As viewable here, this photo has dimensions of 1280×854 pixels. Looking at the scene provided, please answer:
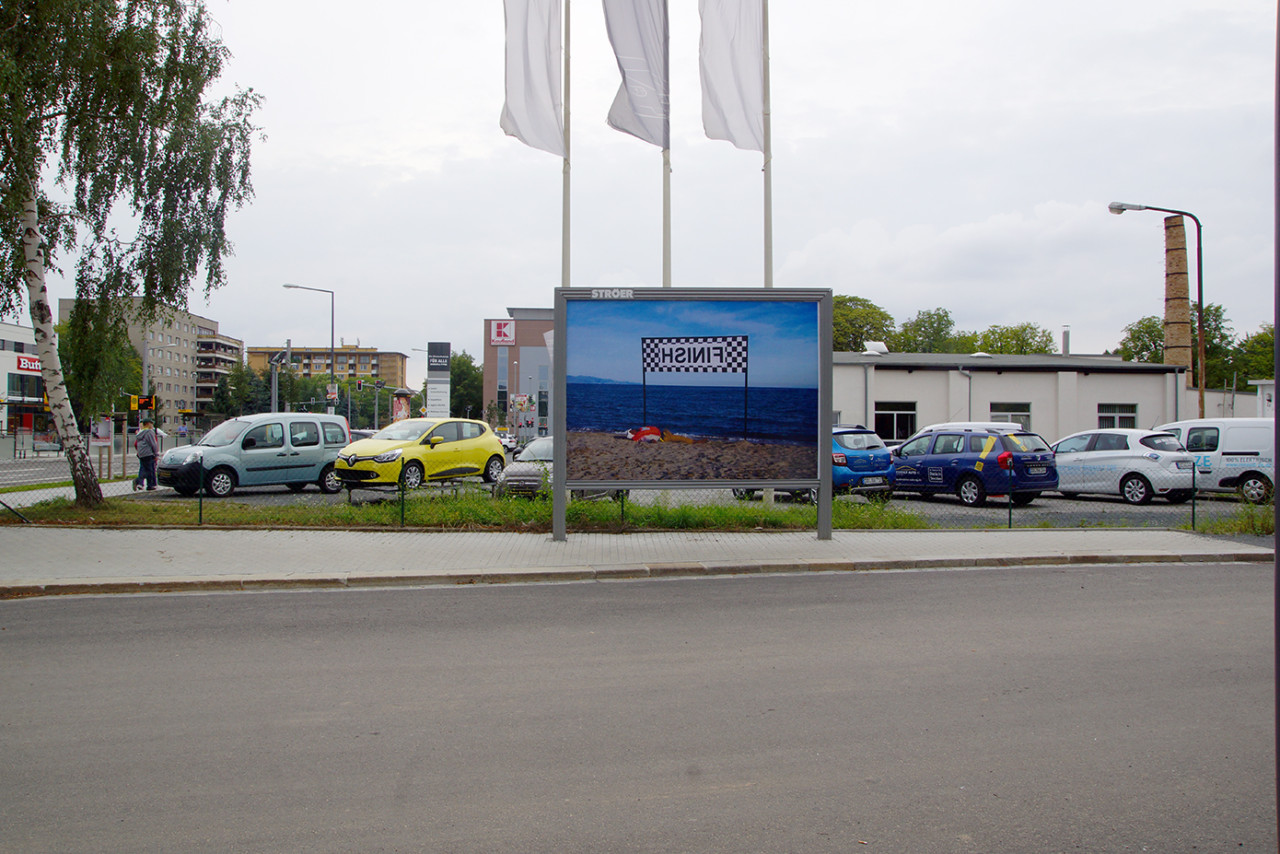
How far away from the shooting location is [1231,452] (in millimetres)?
18734

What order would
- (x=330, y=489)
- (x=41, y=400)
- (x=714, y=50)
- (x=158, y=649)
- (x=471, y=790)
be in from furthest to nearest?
(x=41, y=400), (x=330, y=489), (x=714, y=50), (x=158, y=649), (x=471, y=790)

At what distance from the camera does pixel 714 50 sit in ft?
51.3

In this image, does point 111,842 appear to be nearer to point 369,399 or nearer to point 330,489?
point 330,489

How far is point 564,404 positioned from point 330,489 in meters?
10.8

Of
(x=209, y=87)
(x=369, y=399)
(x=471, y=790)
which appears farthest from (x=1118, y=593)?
(x=369, y=399)

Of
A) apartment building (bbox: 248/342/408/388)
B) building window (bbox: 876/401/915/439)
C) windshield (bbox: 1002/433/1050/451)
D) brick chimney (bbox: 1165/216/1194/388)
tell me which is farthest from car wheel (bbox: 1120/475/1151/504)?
apartment building (bbox: 248/342/408/388)

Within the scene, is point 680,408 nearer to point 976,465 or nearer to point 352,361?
point 976,465

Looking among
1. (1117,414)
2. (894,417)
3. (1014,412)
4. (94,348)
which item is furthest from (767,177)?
(1117,414)

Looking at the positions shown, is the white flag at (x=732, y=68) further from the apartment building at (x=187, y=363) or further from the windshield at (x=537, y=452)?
the apartment building at (x=187, y=363)

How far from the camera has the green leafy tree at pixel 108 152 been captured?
13109mm

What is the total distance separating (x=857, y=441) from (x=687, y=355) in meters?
8.34

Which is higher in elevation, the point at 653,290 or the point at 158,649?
the point at 653,290

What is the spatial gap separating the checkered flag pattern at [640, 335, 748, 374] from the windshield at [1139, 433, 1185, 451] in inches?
466

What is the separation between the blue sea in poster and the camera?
12.1 metres
